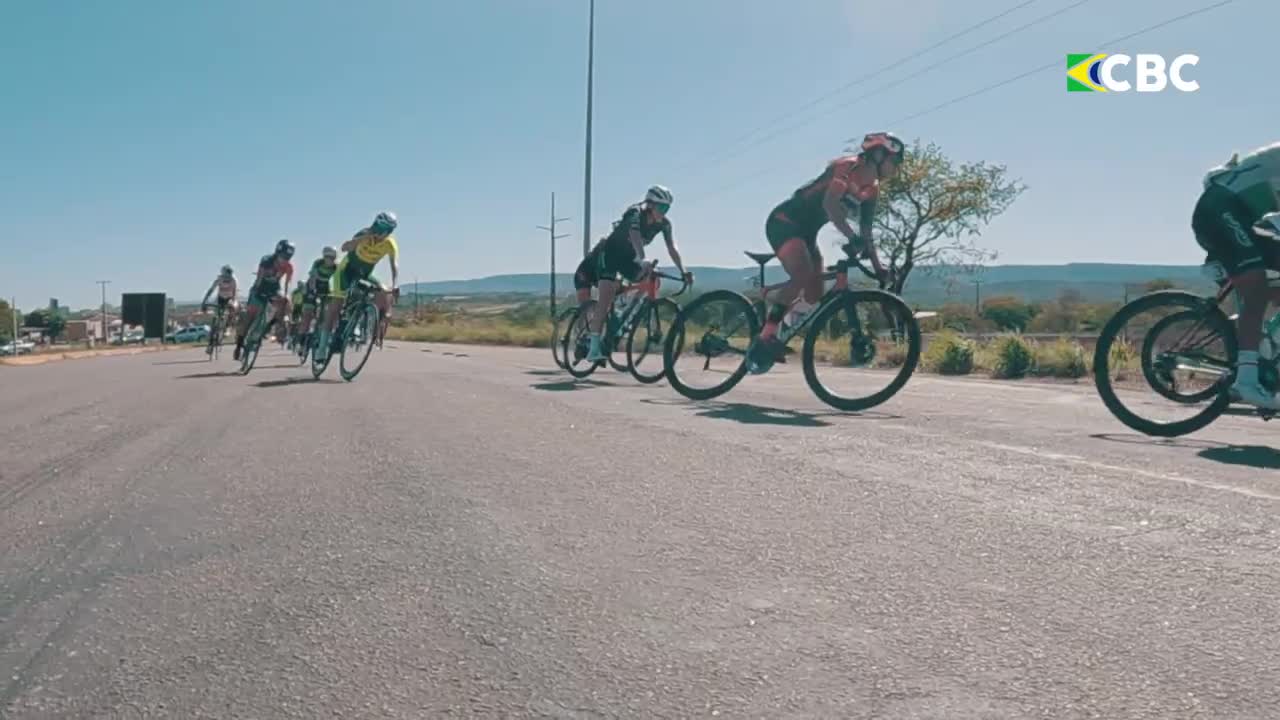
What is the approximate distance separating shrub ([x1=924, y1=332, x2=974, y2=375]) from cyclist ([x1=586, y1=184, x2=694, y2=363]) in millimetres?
4885

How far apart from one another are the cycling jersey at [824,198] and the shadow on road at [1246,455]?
2.82m

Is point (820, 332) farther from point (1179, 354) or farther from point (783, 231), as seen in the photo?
point (1179, 354)

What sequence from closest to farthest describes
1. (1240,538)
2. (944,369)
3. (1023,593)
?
(1023,593), (1240,538), (944,369)

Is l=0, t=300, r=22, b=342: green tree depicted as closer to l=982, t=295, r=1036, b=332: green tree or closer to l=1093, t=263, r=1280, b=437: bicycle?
l=982, t=295, r=1036, b=332: green tree

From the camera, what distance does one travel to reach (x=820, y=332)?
22.5ft

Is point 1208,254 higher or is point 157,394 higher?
point 1208,254

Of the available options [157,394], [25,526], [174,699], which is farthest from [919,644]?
[157,394]

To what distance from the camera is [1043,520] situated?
9.01 ft

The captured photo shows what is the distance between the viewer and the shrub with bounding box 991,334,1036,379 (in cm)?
1116

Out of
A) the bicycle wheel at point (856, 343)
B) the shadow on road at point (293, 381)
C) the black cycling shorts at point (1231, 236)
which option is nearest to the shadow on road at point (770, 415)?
the bicycle wheel at point (856, 343)

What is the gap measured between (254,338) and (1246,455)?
1131cm

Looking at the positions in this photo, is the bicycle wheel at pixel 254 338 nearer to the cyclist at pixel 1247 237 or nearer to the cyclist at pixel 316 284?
the cyclist at pixel 316 284

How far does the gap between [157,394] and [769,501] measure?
22.1 ft

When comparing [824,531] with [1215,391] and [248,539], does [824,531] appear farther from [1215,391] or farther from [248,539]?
[1215,391]
